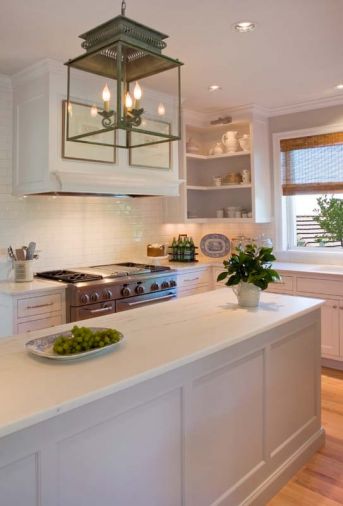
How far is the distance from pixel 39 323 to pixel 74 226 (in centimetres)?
118

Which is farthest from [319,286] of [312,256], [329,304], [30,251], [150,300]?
[30,251]

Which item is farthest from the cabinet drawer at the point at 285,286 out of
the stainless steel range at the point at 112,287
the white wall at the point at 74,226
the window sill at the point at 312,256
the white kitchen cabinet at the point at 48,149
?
the white kitchen cabinet at the point at 48,149

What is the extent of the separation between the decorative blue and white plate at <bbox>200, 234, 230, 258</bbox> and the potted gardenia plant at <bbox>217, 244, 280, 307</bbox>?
2.58 meters

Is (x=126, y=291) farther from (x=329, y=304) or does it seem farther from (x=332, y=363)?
(x=332, y=363)

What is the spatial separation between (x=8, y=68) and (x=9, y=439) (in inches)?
123

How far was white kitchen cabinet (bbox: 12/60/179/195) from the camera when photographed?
3395mm

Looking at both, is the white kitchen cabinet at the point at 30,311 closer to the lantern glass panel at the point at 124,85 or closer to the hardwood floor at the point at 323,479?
the lantern glass panel at the point at 124,85

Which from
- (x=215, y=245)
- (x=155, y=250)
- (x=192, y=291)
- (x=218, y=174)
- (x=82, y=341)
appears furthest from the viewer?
(x=218, y=174)

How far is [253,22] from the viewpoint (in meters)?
2.72

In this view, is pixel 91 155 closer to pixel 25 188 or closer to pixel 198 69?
pixel 25 188

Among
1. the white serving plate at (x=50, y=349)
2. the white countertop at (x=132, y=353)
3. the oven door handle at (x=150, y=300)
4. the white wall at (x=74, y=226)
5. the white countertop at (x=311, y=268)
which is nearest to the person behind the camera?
the white countertop at (x=132, y=353)

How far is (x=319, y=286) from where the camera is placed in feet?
13.5

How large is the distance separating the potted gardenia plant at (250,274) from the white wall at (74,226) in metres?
2.04

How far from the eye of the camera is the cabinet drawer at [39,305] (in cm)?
322
